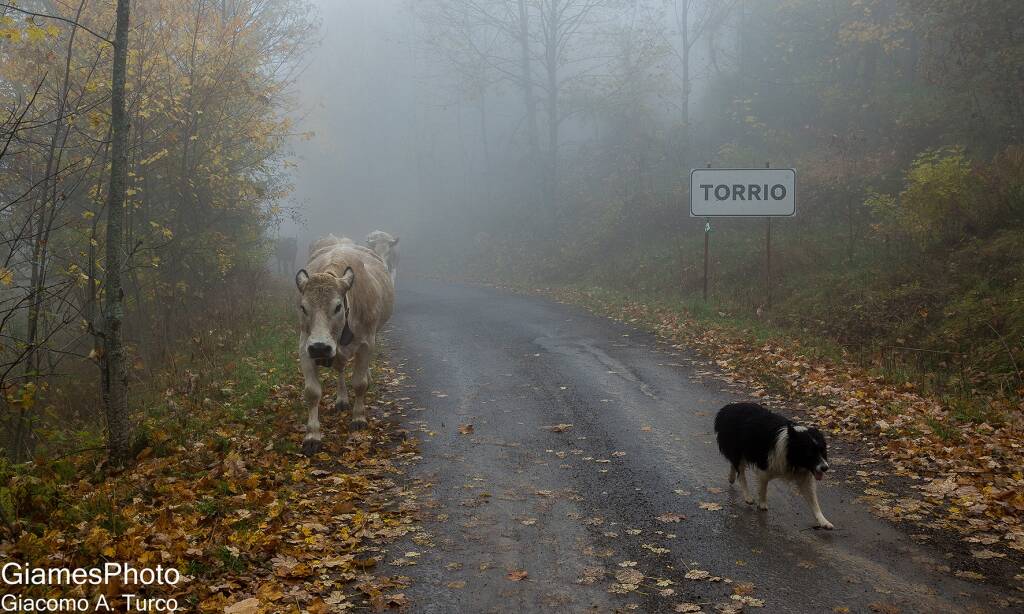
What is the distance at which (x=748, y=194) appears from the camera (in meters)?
16.5

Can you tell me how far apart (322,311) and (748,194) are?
11.5 metres

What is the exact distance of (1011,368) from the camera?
9.48 metres

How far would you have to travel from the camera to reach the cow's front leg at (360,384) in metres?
9.04

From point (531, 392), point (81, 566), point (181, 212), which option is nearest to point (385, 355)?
point (531, 392)

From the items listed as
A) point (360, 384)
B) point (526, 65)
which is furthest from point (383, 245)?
point (526, 65)

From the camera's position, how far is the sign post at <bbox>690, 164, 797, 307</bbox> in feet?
53.0

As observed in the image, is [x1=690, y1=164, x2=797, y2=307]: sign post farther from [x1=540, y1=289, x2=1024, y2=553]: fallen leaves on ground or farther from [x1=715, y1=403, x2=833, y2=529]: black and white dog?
[x1=715, y1=403, x2=833, y2=529]: black and white dog

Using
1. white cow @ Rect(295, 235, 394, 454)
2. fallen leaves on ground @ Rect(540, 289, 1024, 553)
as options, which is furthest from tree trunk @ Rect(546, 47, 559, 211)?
white cow @ Rect(295, 235, 394, 454)

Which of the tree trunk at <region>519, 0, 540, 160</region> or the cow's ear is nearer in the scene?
the cow's ear

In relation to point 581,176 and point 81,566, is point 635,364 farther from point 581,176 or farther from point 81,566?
point 581,176

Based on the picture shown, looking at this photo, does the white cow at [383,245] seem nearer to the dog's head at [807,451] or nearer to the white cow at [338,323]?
the white cow at [338,323]

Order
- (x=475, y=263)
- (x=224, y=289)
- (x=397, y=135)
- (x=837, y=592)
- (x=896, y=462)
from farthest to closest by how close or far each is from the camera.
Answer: (x=397, y=135), (x=475, y=263), (x=224, y=289), (x=896, y=462), (x=837, y=592)

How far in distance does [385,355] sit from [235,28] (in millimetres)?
7235

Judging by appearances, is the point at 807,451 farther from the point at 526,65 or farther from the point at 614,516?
the point at 526,65
